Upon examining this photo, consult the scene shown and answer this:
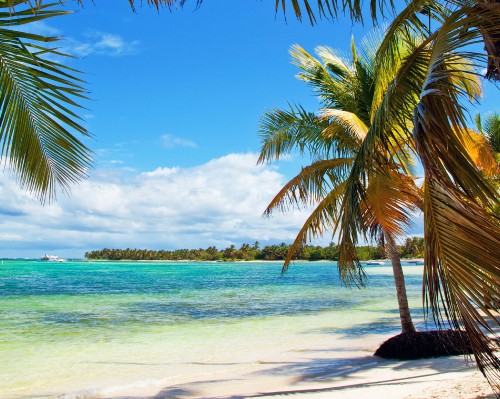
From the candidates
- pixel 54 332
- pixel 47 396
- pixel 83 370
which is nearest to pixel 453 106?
pixel 47 396

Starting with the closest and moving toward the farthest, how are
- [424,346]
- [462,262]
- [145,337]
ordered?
[462,262] → [424,346] → [145,337]

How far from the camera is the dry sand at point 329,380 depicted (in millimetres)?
5723

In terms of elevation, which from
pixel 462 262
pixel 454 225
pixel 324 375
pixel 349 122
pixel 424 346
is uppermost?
pixel 349 122

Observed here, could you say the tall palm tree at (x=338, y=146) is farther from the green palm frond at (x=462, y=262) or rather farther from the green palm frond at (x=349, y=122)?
the green palm frond at (x=462, y=262)

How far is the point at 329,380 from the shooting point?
289 inches

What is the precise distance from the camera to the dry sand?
18.8 feet

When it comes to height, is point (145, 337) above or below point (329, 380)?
below

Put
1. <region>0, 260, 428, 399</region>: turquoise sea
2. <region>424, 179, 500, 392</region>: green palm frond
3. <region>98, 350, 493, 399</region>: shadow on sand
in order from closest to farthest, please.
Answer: <region>424, 179, 500, 392</region>: green palm frond, <region>98, 350, 493, 399</region>: shadow on sand, <region>0, 260, 428, 399</region>: turquoise sea

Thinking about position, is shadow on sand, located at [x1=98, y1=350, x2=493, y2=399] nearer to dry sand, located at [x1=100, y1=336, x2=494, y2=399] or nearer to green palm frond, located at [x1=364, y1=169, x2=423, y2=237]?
dry sand, located at [x1=100, y1=336, x2=494, y2=399]

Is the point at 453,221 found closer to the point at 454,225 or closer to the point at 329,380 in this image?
the point at 454,225

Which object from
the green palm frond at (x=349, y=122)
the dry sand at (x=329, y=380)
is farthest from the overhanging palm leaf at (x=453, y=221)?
the green palm frond at (x=349, y=122)

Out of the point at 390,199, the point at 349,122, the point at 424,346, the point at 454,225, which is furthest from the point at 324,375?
the point at 454,225

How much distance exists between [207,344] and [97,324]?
6.75 m

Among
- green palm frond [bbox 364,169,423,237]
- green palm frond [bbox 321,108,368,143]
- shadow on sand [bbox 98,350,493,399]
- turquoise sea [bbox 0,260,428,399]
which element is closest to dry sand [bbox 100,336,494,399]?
shadow on sand [bbox 98,350,493,399]
